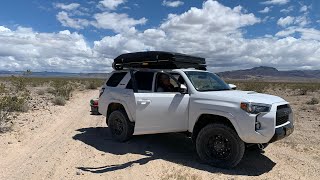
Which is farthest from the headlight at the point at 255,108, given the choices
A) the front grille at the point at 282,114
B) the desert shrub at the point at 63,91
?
the desert shrub at the point at 63,91

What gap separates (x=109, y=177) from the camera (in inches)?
264

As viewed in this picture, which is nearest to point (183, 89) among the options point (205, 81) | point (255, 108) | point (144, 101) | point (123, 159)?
point (205, 81)

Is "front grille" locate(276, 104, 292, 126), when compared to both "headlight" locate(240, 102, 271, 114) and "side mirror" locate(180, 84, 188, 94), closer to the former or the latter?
"headlight" locate(240, 102, 271, 114)

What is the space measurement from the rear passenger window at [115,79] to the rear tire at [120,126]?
0.82 metres

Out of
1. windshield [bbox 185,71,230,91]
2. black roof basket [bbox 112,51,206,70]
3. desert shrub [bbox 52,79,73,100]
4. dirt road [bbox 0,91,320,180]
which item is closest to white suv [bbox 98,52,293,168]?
windshield [bbox 185,71,230,91]

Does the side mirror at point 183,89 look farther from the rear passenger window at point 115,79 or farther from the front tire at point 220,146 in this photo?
the rear passenger window at point 115,79

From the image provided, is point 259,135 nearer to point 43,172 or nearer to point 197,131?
point 197,131

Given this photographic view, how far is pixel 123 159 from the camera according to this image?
7.82 meters

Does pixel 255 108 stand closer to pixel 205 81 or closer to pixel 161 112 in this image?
pixel 205 81

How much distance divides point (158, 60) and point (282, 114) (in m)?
3.03

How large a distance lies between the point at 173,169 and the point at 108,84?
150 inches

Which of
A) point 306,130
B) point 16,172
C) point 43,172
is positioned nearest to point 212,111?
point 43,172

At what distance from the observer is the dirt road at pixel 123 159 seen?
6.88 metres

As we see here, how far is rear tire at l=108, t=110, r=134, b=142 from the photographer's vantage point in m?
9.10
